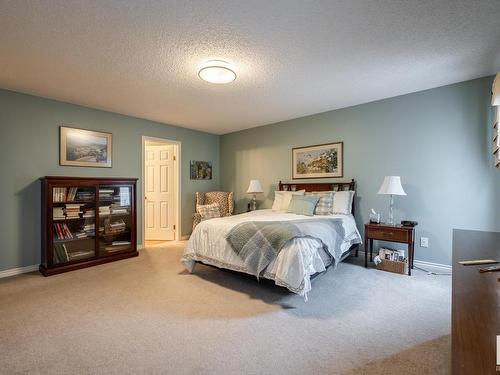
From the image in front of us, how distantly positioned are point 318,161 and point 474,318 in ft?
13.0

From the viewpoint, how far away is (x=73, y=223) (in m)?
3.68

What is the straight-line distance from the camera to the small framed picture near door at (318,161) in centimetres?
428

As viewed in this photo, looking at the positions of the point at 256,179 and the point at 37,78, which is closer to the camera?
the point at 37,78

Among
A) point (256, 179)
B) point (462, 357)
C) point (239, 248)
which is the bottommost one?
point (239, 248)

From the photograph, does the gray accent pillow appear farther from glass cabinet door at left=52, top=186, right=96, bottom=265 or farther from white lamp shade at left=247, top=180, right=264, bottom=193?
glass cabinet door at left=52, top=186, right=96, bottom=265

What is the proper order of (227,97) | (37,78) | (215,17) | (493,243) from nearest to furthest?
1. (493,243)
2. (215,17)
3. (37,78)
4. (227,97)

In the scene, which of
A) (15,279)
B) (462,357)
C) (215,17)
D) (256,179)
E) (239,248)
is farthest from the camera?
(256,179)

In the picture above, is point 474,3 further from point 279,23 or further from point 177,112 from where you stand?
point 177,112

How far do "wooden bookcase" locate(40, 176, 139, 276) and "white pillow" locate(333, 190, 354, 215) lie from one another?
10.7ft

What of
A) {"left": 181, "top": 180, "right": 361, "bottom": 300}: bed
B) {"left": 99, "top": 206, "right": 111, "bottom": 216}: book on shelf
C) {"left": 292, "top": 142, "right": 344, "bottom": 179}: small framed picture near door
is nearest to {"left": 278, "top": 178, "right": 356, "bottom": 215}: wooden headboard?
{"left": 292, "top": 142, "right": 344, "bottom": 179}: small framed picture near door

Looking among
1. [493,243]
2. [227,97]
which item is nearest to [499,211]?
[493,243]

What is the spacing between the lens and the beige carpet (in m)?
1.64

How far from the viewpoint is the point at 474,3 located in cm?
178

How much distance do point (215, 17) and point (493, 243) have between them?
2430 mm
